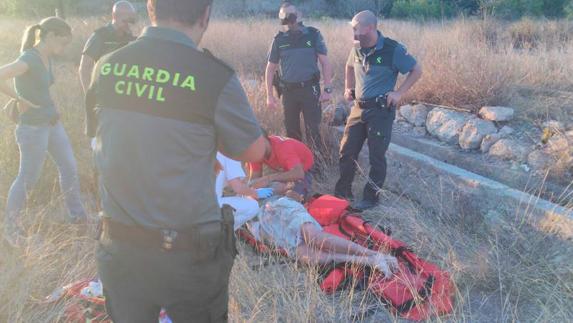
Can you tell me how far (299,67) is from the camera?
194 inches

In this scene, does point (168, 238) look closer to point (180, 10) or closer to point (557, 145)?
point (180, 10)

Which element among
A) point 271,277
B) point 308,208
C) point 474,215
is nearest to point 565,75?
point 474,215

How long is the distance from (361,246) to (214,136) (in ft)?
6.73

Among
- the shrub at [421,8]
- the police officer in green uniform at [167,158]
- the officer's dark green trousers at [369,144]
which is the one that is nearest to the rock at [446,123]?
the officer's dark green trousers at [369,144]

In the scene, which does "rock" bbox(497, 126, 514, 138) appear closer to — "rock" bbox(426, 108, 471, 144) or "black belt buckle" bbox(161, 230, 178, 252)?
"rock" bbox(426, 108, 471, 144)

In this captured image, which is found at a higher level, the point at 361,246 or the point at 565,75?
the point at 565,75

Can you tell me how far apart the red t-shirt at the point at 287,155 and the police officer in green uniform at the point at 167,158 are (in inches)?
98.2

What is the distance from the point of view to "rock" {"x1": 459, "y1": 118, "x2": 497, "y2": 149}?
4.85m

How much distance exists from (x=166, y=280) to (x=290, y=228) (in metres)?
1.94

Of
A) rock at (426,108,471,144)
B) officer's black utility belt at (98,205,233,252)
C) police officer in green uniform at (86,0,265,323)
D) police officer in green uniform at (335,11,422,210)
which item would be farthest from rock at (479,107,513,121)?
officer's black utility belt at (98,205,233,252)

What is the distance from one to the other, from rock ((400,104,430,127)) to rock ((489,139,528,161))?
105 centimetres

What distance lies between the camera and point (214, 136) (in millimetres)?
1594

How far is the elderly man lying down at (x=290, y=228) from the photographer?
3170mm

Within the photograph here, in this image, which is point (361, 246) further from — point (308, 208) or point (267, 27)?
point (267, 27)
